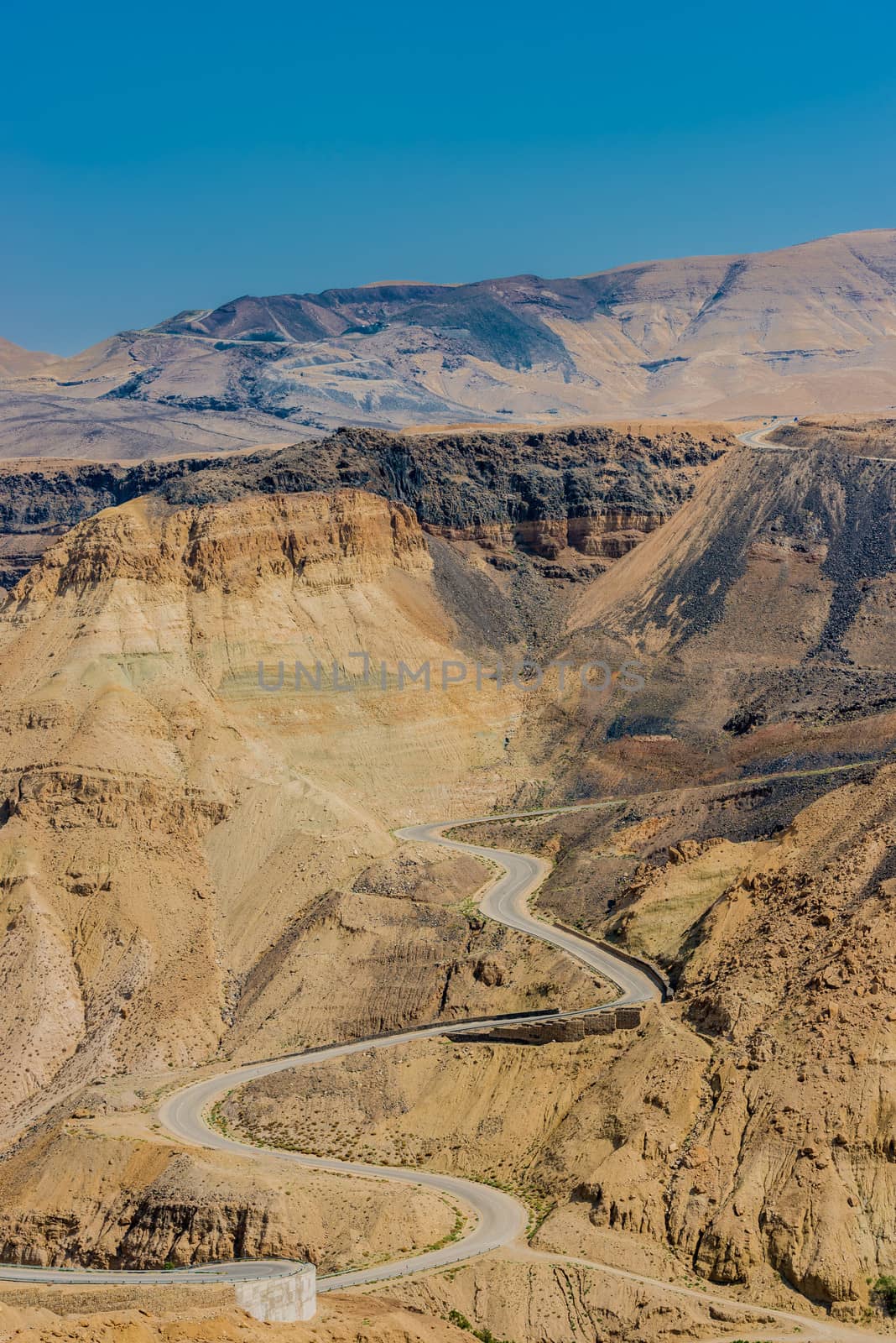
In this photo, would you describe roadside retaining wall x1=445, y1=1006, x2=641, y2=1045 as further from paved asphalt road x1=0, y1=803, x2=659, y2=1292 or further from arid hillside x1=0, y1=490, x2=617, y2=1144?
arid hillside x1=0, y1=490, x2=617, y2=1144

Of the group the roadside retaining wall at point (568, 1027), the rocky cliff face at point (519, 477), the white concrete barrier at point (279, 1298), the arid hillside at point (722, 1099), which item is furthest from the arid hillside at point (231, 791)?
the white concrete barrier at point (279, 1298)

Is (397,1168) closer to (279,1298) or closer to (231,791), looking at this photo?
(279,1298)

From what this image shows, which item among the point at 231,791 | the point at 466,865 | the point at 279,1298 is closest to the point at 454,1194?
the point at 279,1298

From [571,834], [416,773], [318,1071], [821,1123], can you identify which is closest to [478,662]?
[416,773]

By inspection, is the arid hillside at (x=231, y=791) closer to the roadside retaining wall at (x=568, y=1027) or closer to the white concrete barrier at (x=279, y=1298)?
the roadside retaining wall at (x=568, y=1027)

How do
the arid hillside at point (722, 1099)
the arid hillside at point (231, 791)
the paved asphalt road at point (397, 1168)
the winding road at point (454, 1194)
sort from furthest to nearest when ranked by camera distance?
the arid hillside at point (231, 791), the arid hillside at point (722, 1099), the paved asphalt road at point (397, 1168), the winding road at point (454, 1194)

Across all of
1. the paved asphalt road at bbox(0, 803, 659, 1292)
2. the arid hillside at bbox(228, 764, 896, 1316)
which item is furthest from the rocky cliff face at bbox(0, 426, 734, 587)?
the arid hillside at bbox(228, 764, 896, 1316)
